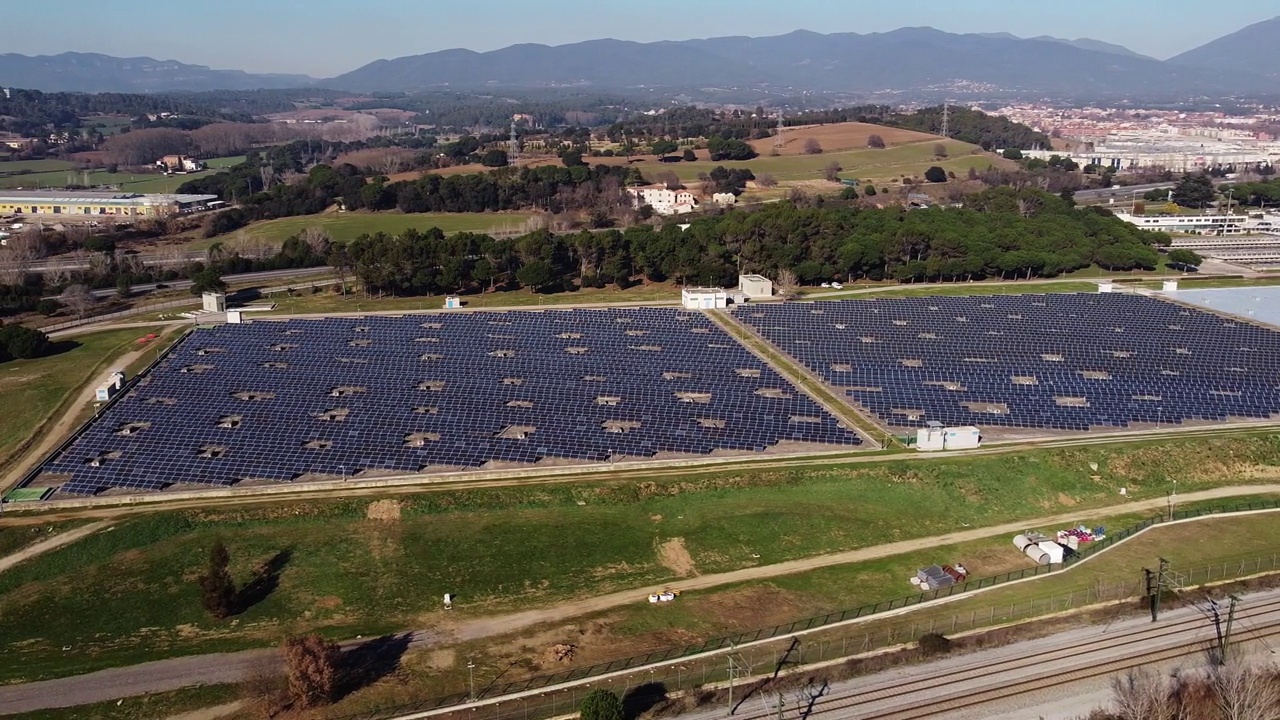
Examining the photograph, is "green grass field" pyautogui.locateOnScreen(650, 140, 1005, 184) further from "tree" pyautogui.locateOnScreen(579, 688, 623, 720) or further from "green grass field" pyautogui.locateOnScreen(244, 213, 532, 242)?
"tree" pyautogui.locateOnScreen(579, 688, 623, 720)

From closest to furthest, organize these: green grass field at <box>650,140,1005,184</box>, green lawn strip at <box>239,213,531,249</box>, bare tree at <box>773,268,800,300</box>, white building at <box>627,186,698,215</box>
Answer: bare tree at <box>773,268,800,300</box>
green lawn strip at <box>239,213,531,249</box>
white building at <box>627,186,698,215</box>
green grass field at <box>650,140,1005,184</box>

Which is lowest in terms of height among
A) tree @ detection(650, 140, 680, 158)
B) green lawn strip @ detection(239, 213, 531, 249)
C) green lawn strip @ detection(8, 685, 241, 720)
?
green lawn strip @ detection(8, 685, 241, 720)

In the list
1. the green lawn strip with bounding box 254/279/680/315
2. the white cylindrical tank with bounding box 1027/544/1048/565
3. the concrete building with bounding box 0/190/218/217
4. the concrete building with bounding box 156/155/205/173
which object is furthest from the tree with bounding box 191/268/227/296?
the concrete building with bounding box 156/155/205/173

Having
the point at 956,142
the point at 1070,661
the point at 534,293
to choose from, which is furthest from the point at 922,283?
the point at 956,142

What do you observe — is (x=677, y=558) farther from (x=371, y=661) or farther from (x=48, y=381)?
(x=48, y=381)

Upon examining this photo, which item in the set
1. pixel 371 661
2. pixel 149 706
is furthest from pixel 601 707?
pixel 149 706

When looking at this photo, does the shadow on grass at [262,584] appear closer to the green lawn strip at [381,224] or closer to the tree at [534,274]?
the tree at [534,274]

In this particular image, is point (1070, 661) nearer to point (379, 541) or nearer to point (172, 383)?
point (379, 541)
